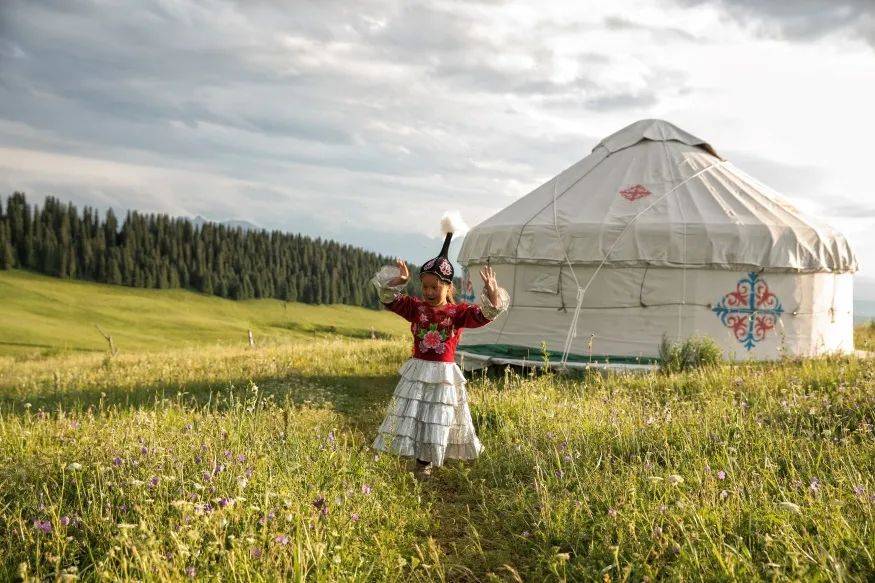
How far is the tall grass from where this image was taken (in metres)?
2.77

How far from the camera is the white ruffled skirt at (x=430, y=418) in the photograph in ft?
16.4

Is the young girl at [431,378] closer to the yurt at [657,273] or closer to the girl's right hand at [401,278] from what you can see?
the girl's right hand at [401,278]

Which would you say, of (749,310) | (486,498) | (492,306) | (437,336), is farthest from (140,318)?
(486,498)

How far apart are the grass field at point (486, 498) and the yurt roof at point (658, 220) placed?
11.3 ft

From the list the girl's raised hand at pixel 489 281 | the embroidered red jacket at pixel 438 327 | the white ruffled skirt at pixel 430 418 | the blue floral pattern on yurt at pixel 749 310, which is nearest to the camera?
the girl's raised hand at pixel 489 281

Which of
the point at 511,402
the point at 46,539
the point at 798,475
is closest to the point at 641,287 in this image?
the point at 511,402

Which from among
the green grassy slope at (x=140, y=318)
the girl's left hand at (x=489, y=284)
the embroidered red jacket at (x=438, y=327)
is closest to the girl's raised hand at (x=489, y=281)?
the girl's left hand at (x=489, y=284)

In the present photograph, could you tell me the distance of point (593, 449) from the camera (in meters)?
4.69

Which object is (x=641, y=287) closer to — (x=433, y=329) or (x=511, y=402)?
(x=511, y=402)

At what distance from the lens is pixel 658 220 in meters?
9.70

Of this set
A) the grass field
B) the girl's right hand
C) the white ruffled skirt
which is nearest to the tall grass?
the grass field

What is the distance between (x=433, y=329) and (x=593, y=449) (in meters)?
1.41

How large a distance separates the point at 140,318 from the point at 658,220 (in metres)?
47.6

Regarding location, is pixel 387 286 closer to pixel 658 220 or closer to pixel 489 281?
pixel 489 281
